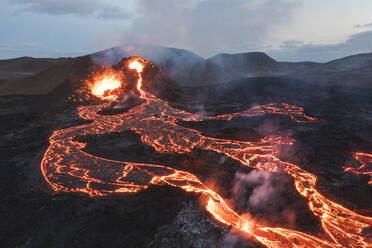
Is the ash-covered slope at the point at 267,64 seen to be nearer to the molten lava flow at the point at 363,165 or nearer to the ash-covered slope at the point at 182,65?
the ash-covered slope at the point at 182,65

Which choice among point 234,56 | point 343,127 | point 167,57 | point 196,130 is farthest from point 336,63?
point 196,130

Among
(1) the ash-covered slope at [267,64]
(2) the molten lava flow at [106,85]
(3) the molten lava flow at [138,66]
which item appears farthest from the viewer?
(1) the ash-covered slope at [267,64]

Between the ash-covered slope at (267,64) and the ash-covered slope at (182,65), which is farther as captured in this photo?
the ash-covered slope at (267,64)

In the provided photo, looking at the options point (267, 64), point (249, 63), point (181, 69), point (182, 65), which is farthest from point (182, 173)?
point (267, 64)

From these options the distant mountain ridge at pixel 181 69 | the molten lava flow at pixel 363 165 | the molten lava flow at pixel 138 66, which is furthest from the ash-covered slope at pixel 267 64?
the molten lava flow at pixel 363 165

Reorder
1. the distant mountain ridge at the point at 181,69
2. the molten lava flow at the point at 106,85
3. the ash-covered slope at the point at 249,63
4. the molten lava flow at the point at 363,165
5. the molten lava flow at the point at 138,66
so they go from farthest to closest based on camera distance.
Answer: the ash-covered slope at the point at 249,63, the distant mountain ridge at the point at 181,69, the molten lava flow at the point at 138,66, the molten lava flow at the point at 106,85, the molten lava flow at the point at 363,165

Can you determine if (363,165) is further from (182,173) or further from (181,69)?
(181,69)
